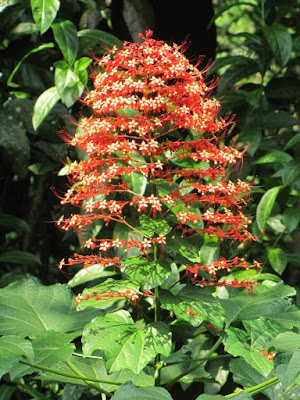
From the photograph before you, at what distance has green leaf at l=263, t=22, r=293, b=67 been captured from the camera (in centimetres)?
232

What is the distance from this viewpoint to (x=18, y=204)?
285 cm

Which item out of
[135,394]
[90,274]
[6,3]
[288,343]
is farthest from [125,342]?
[6,3]

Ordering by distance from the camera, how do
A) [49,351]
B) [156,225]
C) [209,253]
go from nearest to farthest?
[49,351] < [156,225] < [209,253]

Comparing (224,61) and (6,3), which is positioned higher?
(6,3)

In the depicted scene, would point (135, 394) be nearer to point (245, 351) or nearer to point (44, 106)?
point (245, 351)

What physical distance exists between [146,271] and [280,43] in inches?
55.7

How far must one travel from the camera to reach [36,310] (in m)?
1.61

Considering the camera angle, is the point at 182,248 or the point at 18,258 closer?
the point at 182,248

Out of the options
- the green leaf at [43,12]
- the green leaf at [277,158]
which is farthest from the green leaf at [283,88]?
the green leaf at [43,12]

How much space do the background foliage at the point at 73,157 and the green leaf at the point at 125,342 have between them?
0.15 meters

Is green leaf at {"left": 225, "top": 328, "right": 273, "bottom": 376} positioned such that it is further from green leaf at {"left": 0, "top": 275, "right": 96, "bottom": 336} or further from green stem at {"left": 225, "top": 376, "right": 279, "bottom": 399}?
green leaf at {"left": 0, "top": 275, "right": 96, "bottom": 336}

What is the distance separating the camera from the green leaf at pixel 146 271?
1.33 meters

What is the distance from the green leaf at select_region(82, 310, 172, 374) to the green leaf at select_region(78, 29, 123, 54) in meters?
1.27

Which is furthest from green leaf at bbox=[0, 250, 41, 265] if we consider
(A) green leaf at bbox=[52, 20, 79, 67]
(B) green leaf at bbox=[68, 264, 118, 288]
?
(A) green leaf at bbox=[52, 20, 79, 67]
